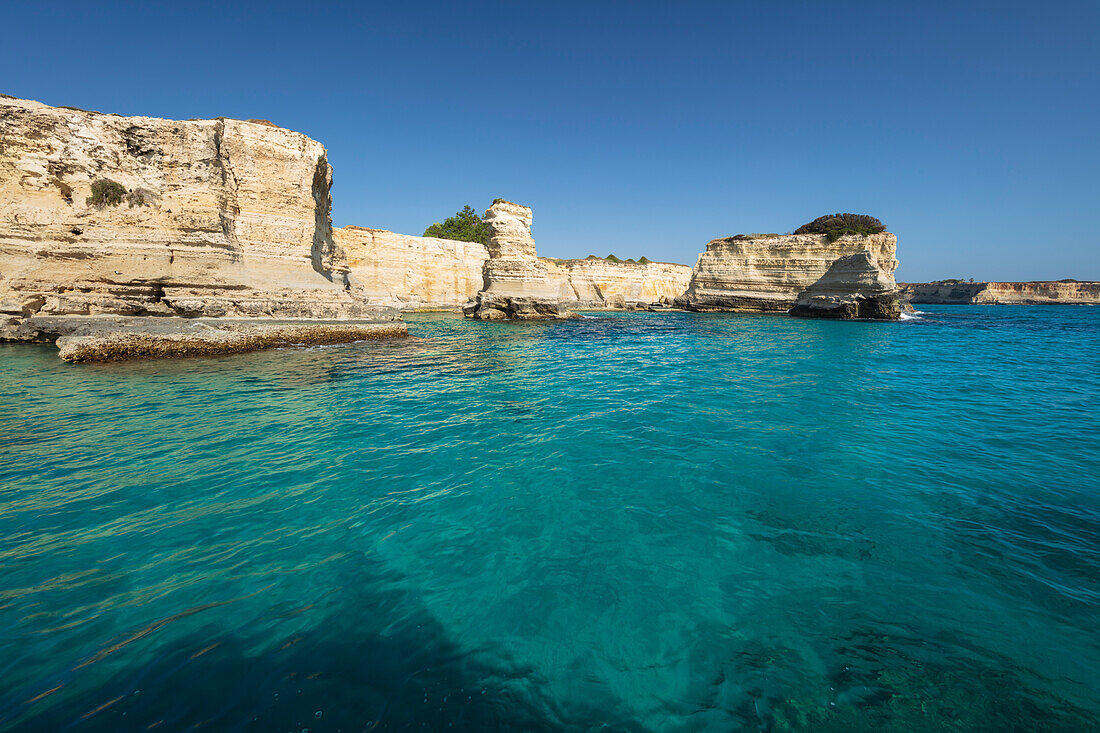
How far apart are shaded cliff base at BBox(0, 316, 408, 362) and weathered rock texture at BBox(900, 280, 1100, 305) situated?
403 feet

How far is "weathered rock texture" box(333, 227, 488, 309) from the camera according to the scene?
3306 cm

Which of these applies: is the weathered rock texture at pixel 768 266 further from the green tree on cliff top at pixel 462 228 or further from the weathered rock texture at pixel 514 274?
the green tree on cliff top at pixel 462 228

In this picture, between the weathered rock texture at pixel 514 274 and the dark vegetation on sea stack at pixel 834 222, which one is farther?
the dark vegetation on sea stack at pixel 834 222

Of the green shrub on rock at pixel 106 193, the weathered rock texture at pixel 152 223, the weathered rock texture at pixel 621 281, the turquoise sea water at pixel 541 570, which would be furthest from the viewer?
the weathered rock texture at pixel 621 281

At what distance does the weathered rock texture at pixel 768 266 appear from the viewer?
3566 centimetres

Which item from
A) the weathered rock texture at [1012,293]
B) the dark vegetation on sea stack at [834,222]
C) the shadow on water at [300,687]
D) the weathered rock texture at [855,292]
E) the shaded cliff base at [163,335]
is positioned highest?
the dark vegetation on sea stack at [834,222]

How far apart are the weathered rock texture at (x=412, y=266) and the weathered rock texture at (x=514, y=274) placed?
5.86m

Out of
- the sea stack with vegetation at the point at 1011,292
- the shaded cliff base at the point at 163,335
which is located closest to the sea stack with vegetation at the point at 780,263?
the shaded cliff base at the point at 163,335

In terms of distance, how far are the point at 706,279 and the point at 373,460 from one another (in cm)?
4479

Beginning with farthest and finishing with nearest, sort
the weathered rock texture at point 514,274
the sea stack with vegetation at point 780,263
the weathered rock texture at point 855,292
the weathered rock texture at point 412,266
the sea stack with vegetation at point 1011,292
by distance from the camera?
1. the sea stack with vegetation at point 1011,292
2. the sea stack with vegetation at point 780,263
3. the weathered rock texture at point 412,266
4. the weathered rock texture at point 855,292
5. the weathered rock texture at point 514,274

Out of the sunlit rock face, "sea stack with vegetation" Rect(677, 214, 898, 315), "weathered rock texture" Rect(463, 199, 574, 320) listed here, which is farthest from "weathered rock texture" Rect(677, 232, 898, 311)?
"weathered rock texture" Rect(463, 199, 574, 320)

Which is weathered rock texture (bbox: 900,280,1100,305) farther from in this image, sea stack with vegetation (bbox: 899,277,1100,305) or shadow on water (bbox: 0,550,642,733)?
shadow on water (bbox: 0,550,642,733)

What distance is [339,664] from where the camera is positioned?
2.22m

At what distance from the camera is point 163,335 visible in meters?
11.0
